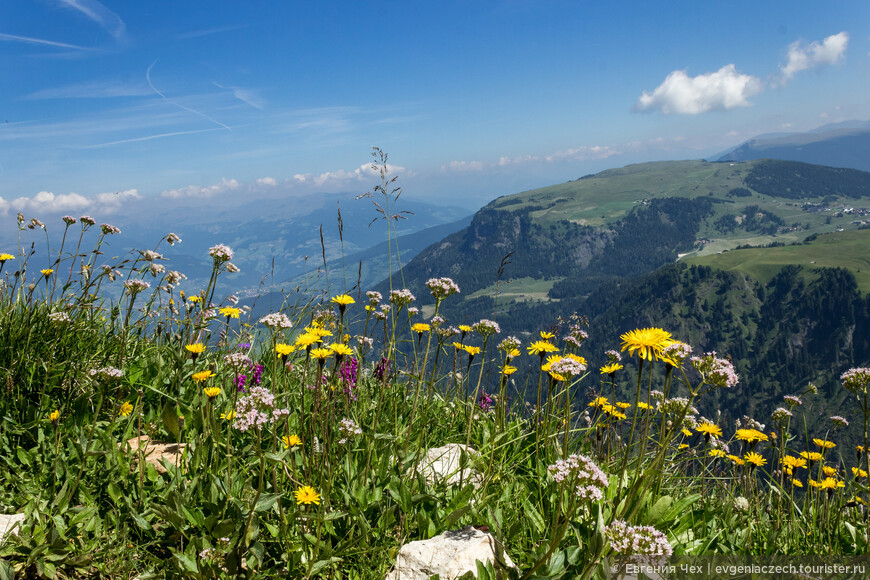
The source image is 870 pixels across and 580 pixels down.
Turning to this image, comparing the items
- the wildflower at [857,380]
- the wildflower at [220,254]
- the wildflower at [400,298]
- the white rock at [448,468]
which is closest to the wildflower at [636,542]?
the white rock at [448,468]

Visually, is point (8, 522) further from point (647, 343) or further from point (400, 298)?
point (647, 343)

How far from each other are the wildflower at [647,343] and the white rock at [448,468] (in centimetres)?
172

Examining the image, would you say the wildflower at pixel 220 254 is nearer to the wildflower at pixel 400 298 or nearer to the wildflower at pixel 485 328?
the wildflower at pixel 400 298

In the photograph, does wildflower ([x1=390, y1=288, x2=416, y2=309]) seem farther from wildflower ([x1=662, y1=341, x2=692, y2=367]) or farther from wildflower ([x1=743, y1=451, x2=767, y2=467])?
wildflower ([x1=743, y1=451, x2=767, y2=467])

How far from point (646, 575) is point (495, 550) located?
3.00ft

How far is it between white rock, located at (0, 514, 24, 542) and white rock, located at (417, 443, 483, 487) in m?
2.75

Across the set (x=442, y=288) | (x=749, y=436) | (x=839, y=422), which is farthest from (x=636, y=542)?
(x=839, y=422)

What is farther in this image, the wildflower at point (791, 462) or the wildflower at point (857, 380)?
the wildflower at point (791, 462)

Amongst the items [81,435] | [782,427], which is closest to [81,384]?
[81,435]

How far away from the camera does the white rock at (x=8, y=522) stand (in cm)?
305

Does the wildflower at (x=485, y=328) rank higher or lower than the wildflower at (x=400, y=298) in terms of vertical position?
lower

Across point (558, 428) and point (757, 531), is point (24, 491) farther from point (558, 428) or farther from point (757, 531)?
point (757, 531)

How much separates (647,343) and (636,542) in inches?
42.2

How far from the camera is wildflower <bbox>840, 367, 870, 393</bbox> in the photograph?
367 centimetres
